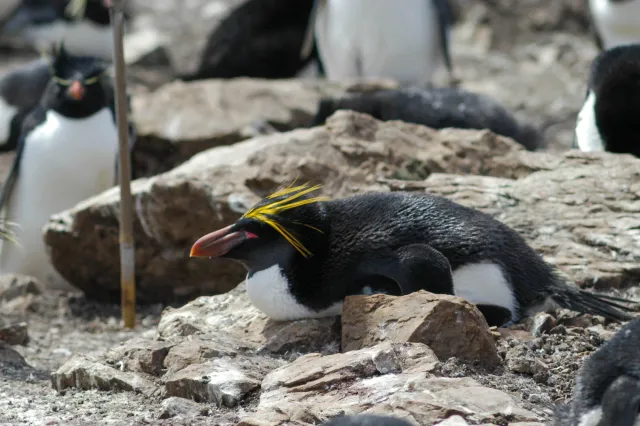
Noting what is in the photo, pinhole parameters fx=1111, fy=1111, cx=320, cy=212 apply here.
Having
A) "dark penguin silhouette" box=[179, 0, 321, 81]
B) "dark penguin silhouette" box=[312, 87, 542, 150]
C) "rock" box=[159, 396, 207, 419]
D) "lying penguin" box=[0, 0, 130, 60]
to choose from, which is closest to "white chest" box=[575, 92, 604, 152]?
"dark penguin silhouette" box=[312, 87, 542, 150]

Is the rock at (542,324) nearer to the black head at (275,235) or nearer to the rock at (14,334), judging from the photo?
the black head at (275,235)

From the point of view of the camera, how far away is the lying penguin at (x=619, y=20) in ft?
29.2

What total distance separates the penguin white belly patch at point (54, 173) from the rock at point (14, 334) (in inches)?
88.4

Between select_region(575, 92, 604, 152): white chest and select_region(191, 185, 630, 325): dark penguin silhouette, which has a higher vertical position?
select_region(191, 185, 630, 325): dark penguin silhouette

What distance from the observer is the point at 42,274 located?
7203 millimetres

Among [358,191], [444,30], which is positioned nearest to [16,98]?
[444,30]

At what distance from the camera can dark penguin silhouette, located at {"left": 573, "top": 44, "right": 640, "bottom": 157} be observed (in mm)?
5465

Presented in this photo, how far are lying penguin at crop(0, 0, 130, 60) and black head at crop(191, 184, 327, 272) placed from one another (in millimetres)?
7612

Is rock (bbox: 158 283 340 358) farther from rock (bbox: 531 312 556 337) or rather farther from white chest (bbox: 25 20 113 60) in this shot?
white chest (bbox: 25 20 113 60)

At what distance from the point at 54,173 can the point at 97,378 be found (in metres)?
Result: 3.70

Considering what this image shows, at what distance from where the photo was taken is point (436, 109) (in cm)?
676

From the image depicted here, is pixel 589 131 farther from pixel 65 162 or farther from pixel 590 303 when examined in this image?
pixel 65 162

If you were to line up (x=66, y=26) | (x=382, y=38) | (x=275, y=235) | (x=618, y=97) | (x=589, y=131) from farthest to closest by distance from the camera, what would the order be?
(x=66, y=26) < (x=382, y=38) < (x=589, y=131) < (x=618, y=97) < (x=275, y=235)

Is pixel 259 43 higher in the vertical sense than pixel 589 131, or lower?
Answer: lower
